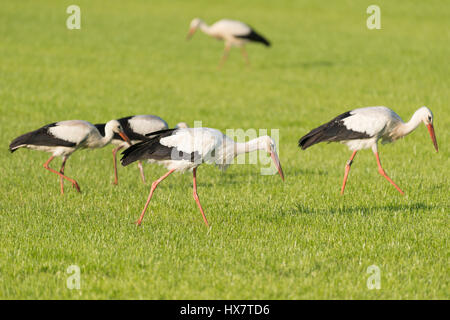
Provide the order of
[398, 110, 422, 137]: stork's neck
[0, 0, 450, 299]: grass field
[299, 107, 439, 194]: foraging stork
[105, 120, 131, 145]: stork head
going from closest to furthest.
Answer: [0, 0, 450, 299]: grass field < [299, 107, 439, 194]: foraging stork < [398, 110, 422, 137]: stork's neck < [105, 120, 131, 145]: stork head

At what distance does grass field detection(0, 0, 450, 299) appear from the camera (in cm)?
691

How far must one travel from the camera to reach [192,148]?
28.2ft

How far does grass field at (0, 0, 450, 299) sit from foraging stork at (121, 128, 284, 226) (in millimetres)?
825

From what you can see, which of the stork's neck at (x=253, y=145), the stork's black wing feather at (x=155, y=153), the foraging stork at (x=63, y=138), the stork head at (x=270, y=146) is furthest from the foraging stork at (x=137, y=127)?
the stork head at (x=270, y=146)

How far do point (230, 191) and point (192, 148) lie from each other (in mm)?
2335

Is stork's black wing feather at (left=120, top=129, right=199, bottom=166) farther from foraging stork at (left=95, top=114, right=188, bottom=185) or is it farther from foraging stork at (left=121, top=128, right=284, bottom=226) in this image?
foraging stork at (left=95, top=114, right=188, bottom=185)

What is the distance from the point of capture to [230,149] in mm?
8719

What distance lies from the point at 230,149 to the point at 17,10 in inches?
1353

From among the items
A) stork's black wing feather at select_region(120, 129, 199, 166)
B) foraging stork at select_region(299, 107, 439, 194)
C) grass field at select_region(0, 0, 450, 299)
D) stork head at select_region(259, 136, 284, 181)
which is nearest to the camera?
grass field at select_region(0, 0, 450, 299)

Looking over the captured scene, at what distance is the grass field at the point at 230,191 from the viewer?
22.7 ft

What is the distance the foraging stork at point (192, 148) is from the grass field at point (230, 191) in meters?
0.82

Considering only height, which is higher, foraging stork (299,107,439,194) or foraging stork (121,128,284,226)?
foraging stork (299,107,439,194)

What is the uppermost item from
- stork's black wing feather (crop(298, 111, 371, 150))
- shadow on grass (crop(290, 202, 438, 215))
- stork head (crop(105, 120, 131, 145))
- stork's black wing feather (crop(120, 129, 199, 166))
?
stork head (crop(105, 120, 131, 145))

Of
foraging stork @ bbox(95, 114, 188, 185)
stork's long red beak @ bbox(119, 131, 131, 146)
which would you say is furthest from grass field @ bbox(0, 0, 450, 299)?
stork's long red beak @ bbox(119, 131, 131, 146)
